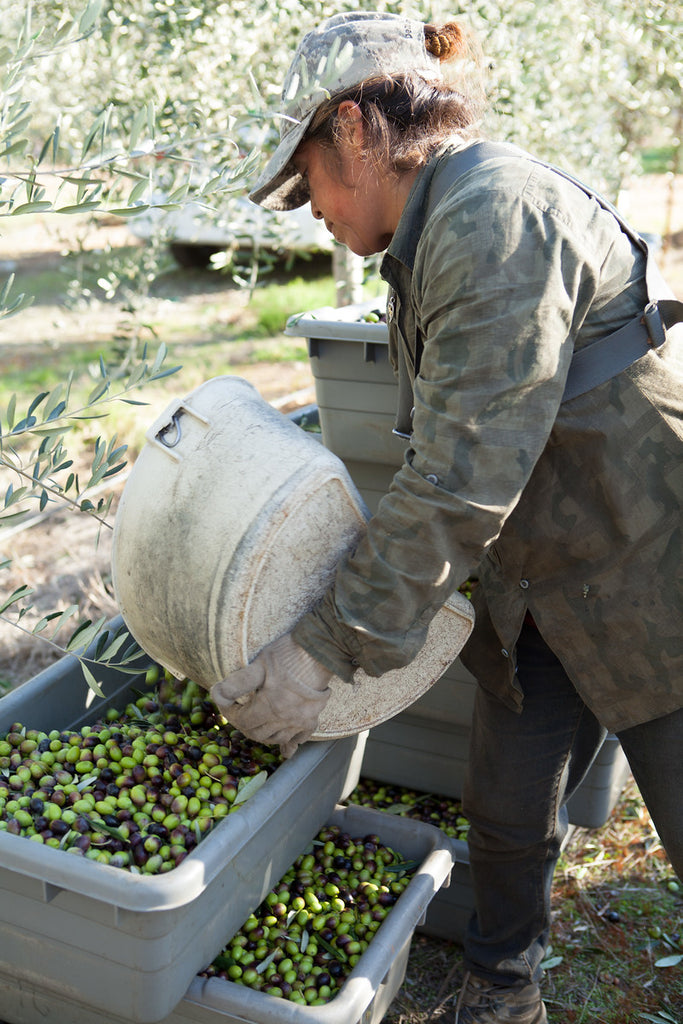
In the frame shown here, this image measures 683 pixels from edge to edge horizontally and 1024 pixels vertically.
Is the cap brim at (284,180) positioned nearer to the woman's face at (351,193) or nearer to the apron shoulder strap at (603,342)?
the woman's face at (351,193)

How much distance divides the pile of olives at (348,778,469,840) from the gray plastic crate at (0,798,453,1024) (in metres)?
0.60

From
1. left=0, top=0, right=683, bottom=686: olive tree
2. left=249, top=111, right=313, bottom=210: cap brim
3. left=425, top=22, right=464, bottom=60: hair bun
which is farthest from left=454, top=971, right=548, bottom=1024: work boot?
left=425, top=22, right=464, bottom=60: hair bun

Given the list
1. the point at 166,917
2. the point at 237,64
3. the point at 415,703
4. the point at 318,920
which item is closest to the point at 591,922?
the point at 415,703

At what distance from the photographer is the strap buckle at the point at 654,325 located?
1629 millimetres

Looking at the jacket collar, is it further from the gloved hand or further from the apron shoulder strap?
the gloved hand

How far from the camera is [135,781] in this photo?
5.97 ft

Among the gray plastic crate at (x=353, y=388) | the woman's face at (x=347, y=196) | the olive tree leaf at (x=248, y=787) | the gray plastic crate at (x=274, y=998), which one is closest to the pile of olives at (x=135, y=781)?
the olive tree leaf at (x=248, y=787)

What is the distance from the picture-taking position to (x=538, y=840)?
2.16 meters

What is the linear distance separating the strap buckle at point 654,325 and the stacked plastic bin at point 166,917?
3.15ft

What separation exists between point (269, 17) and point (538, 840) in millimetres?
2869

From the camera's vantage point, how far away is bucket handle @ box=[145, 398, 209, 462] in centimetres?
175

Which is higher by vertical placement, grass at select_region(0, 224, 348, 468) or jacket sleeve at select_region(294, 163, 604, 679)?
jacket sleeve at select_region(294, 163, 604, 679)

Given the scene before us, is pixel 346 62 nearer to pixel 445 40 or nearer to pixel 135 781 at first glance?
pixel 445 40

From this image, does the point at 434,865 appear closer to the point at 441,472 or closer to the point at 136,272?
the point at 441,472
